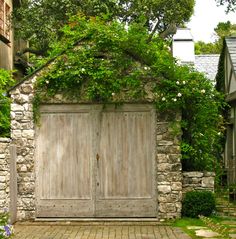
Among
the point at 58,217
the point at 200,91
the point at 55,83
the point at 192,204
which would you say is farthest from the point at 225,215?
the point at 55,83

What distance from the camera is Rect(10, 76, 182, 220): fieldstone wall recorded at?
1154cm

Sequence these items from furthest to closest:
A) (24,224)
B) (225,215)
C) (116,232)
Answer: (225,215) → (24,224) → (116,232)

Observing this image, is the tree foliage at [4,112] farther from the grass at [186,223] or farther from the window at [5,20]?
the window at [5,20]

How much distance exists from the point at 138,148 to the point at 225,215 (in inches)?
96.1

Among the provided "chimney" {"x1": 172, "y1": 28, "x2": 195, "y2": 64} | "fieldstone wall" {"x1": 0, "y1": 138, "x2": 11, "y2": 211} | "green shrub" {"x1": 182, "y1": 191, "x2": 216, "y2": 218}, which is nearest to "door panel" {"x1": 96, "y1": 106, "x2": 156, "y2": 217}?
"green shrub" {"x1": 182, "y1": 191, "x2": 216, "y2": 218}

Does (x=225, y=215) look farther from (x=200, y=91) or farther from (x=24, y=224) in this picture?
(x=24, y=224)

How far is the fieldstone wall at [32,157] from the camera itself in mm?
11539

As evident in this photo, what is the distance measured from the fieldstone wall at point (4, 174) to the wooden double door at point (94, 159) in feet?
3.51

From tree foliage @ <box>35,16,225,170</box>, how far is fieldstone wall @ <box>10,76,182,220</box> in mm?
252

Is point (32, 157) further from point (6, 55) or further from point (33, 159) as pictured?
point (6, 55)

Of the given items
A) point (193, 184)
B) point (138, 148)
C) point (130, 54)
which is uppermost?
point (130, 54)

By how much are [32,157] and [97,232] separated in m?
2.43

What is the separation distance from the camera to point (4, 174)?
34.5ft

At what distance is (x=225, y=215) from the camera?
39.6 ft
